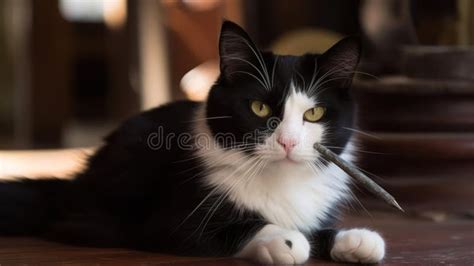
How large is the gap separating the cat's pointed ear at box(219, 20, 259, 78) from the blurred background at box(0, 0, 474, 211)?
0.21m

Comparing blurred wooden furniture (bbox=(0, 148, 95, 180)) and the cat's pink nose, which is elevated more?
the cat's pink nose

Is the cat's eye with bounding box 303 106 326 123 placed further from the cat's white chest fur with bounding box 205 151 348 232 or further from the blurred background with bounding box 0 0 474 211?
the blurred background with bounding box 0 0 474 211

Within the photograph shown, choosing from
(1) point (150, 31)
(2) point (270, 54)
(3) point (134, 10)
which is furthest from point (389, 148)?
(3) point (134, 10)

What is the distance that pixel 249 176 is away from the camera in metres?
1.14

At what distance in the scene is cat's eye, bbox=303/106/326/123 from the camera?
1.08 m

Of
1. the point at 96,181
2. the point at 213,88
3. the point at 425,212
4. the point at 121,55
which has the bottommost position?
the point at 425,212

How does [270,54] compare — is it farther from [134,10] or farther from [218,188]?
[134,10]

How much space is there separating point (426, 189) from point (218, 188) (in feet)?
2.65

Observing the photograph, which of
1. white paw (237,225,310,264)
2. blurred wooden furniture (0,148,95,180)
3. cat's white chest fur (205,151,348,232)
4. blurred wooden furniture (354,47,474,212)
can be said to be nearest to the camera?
white paw (237,225,310,264)

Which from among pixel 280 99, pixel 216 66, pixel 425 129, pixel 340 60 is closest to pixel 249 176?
pixel 280 99

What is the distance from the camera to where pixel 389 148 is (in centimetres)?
174

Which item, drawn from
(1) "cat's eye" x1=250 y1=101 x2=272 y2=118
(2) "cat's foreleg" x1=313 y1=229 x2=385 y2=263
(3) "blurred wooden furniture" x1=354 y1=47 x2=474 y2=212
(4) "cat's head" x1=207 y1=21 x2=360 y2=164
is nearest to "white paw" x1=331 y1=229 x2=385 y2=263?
(2) "cat's foreleg" x1=313 y1=229 x2=385 y2=263

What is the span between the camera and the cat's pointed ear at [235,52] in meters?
1.11

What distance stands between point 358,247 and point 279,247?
15cm
